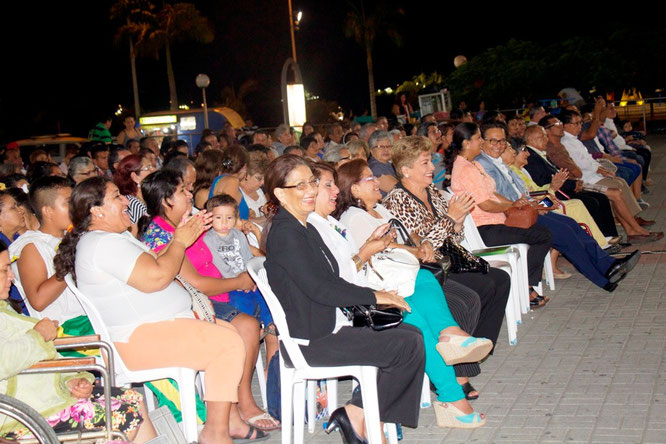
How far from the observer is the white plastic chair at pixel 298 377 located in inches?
164

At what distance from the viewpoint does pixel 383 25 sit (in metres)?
40.5

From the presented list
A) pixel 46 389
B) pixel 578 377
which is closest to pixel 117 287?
pixel 46 389

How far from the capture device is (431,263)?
530cm

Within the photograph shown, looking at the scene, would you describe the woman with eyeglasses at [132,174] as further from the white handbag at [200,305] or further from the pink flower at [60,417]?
the pink flower at [60,417]

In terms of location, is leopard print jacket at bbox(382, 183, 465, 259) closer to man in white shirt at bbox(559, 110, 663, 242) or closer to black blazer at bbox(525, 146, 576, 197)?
black blazer at bbox(525, 146, 576, 197)

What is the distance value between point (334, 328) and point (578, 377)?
202 centimetres

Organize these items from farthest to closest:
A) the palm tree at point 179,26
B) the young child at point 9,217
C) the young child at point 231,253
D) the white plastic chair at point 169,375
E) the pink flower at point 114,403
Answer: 1. the palm tree at point 179,26
2. the young child at point 9,217
3. the young child at point 231,253
4. the white plastic chair at point 169,375
5. the pink flower at point 114,403

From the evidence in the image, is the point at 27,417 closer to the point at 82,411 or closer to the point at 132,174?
the point at 82,411

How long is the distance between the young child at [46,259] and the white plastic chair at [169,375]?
1.50 ft

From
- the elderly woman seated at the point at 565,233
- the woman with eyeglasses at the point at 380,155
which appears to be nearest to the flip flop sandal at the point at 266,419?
the elderly woman seated at the point at 565,233

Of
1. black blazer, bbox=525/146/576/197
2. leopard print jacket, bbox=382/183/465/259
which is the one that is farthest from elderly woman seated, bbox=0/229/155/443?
black blazer, bbox=525/146/576/197

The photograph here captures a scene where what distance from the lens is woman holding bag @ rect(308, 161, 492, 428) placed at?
462 centimetres

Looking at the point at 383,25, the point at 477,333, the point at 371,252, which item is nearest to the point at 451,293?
the point at 477,333

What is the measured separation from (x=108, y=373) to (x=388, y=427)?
162cm
